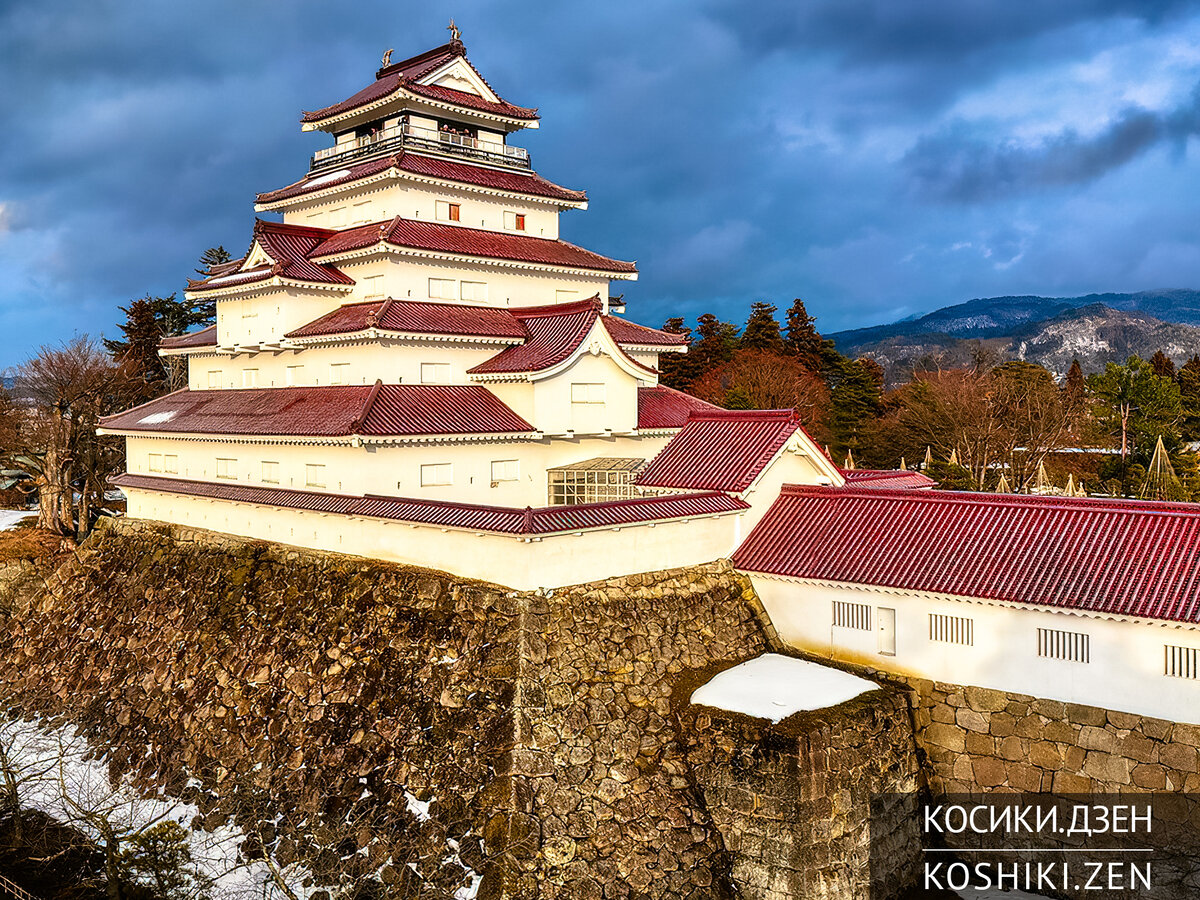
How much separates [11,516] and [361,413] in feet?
113

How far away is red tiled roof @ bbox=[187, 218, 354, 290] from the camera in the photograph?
2889 cm

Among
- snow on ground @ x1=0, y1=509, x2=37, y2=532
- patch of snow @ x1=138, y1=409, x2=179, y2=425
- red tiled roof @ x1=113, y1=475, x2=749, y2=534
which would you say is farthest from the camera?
snow on ground @ x1=0, y1=509, x2=37, y2=532

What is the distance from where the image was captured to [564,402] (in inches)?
1087

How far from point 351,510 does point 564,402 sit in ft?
25.4

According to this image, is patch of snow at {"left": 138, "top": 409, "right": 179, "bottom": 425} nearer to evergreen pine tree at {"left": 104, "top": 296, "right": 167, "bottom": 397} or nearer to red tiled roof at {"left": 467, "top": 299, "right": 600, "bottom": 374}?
red tiled roof at {"left": 467, "top": 299, "right": 600, "bottom": 374}

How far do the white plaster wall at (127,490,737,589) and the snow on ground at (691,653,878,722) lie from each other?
3.22m

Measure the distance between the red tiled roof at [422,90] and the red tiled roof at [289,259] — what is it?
5.50 metres

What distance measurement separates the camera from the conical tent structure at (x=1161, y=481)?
39094mm

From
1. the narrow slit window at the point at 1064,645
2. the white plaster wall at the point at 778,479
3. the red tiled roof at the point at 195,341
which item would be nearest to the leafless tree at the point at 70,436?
the red tiled roof at the point at 195,341

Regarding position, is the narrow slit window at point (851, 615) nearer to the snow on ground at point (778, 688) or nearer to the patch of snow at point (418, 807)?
the snow on ground at point (778, 688)

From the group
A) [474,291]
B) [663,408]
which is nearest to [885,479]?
[663,408]

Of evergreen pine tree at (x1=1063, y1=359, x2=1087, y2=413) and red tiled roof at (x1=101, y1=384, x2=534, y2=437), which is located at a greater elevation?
evergreen pine tree at (x1=1063, y1=359, x2=1087, y2=413)

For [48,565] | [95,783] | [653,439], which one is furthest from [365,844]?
[48,565]

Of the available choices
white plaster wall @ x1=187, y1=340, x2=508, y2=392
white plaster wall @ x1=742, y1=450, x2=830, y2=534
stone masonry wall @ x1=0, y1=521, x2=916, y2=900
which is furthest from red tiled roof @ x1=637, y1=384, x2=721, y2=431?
stone masonry wall @ x1=0, y1=521, x2=916, y2=900
